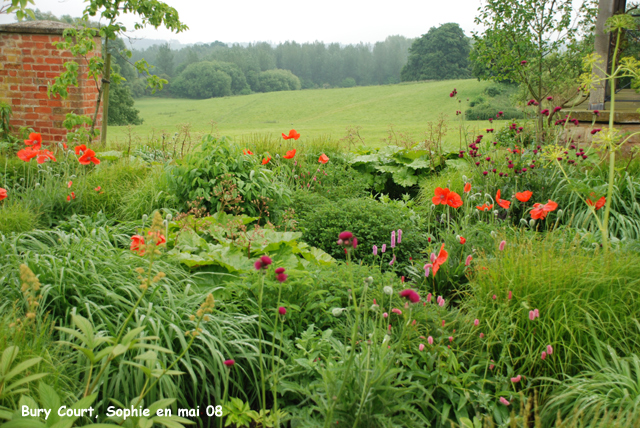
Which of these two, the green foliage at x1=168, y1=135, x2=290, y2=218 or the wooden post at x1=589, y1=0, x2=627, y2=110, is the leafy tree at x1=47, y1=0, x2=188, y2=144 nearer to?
the green foliage at x1=168, y1=135, x2=290, y2=218

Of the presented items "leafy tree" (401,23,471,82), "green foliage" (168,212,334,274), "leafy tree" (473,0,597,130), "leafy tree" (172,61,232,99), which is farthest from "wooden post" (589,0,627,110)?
"leafy tree" (172,61,232,99)

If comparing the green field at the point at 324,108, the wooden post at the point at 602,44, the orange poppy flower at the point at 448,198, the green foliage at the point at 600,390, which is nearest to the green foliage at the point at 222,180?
the orange poppy flower at the point at 448,198

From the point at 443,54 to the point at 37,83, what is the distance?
1075 inches

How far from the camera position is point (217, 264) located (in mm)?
2508

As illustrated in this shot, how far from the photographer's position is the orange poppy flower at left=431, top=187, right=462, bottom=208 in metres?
2.50

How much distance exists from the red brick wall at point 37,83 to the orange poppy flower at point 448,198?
248 inches

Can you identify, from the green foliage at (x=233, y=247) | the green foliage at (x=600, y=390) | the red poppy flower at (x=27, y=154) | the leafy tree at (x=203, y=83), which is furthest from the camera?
the leafy tree at (x=203, y=83)

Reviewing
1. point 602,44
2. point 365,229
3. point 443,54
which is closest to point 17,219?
point 365,229

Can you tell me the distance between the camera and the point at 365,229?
3.21m

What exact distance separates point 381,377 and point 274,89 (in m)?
32.8

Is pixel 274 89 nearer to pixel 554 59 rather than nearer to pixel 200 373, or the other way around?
pixel 554 59

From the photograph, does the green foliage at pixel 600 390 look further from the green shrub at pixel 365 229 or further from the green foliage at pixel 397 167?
the green foliage at pixel 397 167

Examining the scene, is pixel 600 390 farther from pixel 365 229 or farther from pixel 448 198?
pixel 365 229

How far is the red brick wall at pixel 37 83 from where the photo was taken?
6621 millimetres
